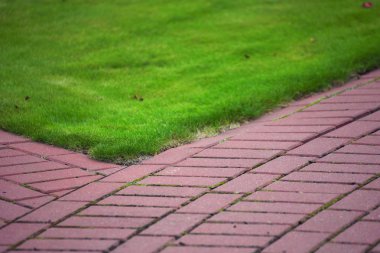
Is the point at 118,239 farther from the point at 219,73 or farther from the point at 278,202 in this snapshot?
the point at 219,73

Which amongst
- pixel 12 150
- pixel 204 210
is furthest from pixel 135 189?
pixel 12 150

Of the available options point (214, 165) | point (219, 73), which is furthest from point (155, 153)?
point (219, 73)

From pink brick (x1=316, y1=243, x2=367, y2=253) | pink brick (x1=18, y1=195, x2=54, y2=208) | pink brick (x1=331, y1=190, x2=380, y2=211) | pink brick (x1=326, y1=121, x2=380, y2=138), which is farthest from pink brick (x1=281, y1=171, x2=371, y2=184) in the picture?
pink brick (x1=18, y1=195, x2=54, y2=208)

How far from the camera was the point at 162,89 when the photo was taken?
531 centimetres

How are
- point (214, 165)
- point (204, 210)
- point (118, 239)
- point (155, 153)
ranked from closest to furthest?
point (118, 239)
point (204, 210)
point (214, 165)
point (155, 153)

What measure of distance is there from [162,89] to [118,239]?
96.3 inches

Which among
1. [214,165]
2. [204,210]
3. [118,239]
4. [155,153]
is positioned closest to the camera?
[118,239]

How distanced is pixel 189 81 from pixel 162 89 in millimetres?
260

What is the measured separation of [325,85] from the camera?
17.3 feet

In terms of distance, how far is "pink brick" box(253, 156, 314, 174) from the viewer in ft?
12.1

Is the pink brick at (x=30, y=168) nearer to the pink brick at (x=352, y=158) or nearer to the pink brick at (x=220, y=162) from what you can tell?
the pink brick at (x=220, y=162)

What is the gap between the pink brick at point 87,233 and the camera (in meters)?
3.03

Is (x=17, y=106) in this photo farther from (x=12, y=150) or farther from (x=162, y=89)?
(x=162, y=89)

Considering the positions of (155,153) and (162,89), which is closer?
(155,153)
